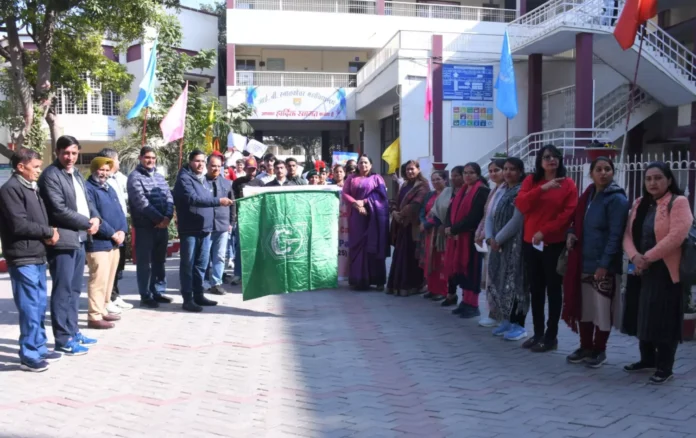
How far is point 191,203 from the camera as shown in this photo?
7.50 m

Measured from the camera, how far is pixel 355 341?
646cm

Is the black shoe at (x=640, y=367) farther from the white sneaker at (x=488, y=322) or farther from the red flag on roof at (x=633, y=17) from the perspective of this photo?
the red flag on roof at (x=633, y=17)

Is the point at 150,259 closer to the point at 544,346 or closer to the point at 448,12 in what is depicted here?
the point at 544,346

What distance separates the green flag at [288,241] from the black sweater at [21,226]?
8.23ft

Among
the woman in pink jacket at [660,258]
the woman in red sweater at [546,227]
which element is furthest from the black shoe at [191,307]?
the woman in pink jacket at [660,258]

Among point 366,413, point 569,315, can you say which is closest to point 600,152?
point 569,315

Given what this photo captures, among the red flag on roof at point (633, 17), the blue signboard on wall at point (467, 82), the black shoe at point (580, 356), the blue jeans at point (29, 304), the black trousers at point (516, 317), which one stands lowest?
the black shoe at point (580, 356)

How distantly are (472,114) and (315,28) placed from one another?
861 centimetres

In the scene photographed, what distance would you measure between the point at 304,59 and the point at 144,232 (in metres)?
23.5

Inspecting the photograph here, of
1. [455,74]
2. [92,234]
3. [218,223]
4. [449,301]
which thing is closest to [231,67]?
[455,74]

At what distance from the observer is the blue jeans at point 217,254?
8523mm

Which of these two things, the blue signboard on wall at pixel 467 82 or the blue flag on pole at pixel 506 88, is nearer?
the blue flag on pole at pixel 506 88

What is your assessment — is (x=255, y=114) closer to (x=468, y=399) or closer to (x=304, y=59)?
(x=304, y=59)

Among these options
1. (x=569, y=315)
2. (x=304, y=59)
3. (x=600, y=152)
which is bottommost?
(x=569, y=315)
